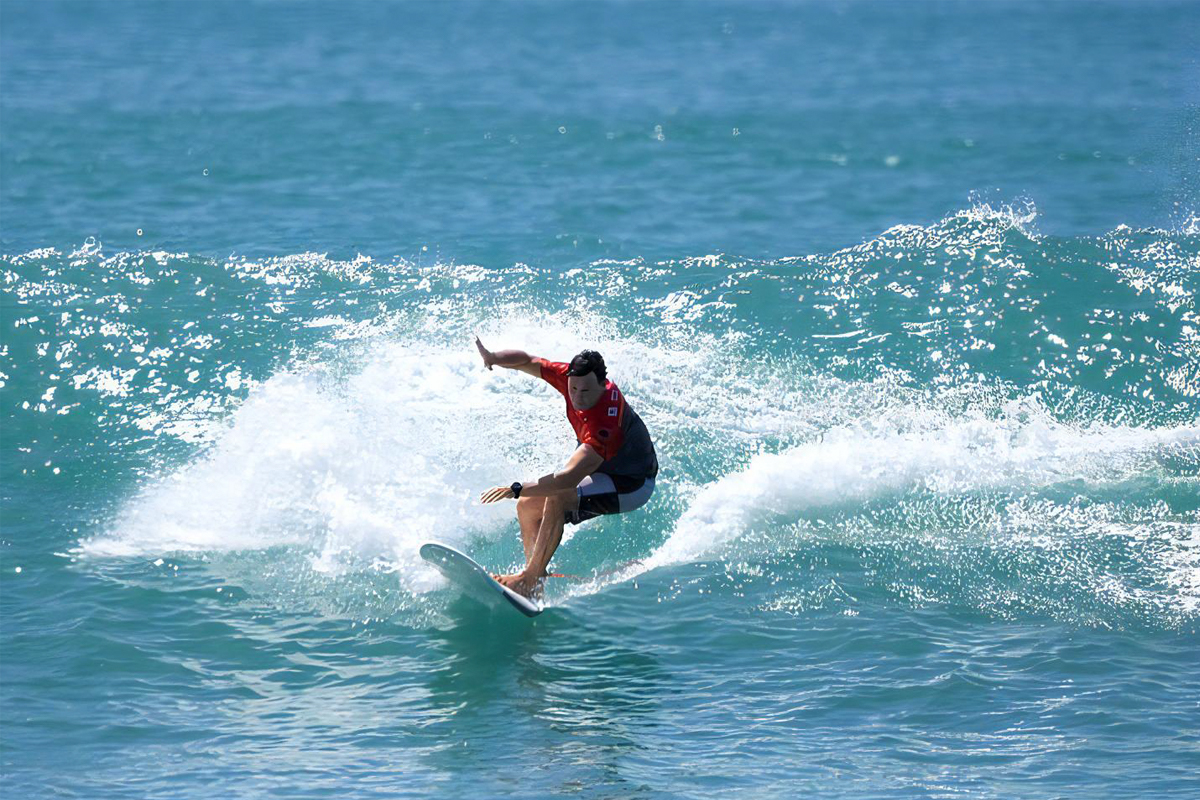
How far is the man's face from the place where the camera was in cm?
932

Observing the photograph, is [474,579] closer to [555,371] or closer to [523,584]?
[523,584]

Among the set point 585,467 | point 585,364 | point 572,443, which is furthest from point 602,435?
point 572,443

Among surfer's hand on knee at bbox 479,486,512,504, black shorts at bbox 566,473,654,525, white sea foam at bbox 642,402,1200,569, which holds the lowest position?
white sea foam at bbox 642,402,1200,569

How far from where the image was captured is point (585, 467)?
31.1 feet

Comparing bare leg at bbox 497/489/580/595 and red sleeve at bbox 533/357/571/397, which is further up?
red sleeve at bbox 533/357/571/397

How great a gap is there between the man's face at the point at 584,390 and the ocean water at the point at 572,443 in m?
1.54

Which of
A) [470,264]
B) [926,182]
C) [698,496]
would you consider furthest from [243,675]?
[926,182]

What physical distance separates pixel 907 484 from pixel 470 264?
727 cm

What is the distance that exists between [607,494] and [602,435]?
48 centimetres

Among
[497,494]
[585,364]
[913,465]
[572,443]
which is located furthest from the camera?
[572,443]

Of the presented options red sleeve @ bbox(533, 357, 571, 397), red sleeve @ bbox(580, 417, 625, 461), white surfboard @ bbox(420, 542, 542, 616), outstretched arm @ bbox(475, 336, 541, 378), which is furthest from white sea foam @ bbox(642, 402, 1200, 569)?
outstretched arm @ bbox(475, 336, 541, 378)

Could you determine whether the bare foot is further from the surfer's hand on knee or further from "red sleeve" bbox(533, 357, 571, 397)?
"red sleeve" bbox(533, 357, 571, 397)

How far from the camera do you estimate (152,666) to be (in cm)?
910

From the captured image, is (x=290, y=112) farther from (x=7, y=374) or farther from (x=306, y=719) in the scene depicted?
(x=306, y=719)
